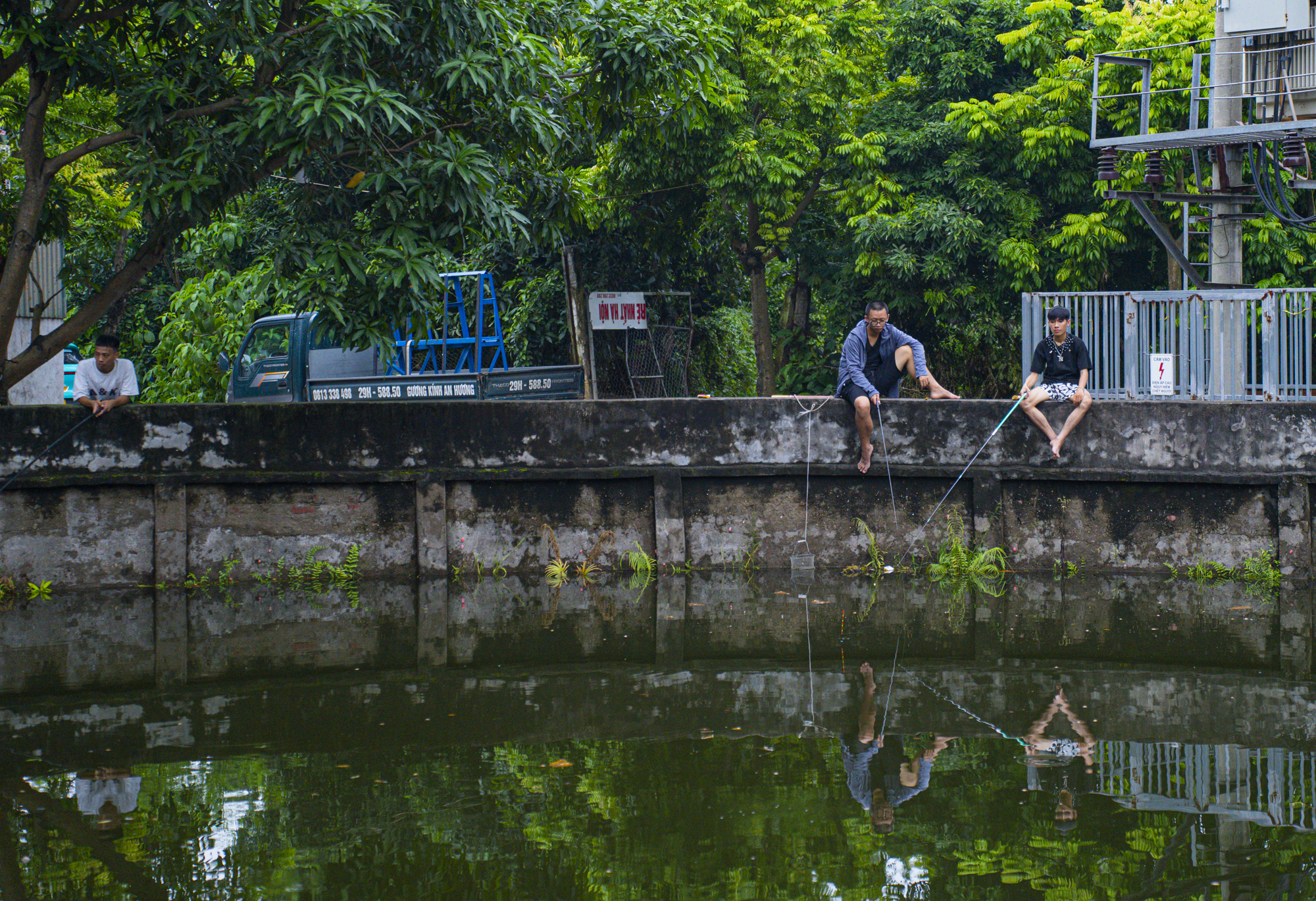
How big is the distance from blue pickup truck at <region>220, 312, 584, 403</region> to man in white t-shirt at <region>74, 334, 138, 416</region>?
462cm

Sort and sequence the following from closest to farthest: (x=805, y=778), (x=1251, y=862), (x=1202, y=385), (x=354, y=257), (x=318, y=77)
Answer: (x=1251, y=862)
(x=805, y=778)
(x=318, y=77)
(x=354, y=257)
(x=1202, y=385)

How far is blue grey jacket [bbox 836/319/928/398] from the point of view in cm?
944

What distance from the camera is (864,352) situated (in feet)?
31.6

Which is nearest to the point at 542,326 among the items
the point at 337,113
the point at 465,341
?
the point at 465,341

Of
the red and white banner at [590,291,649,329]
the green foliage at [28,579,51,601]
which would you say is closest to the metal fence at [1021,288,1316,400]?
the red and white banner at [590,291,649,329]

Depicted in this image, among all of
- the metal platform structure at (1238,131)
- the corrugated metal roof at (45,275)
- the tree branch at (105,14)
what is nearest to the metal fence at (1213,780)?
the tree branch at (105,14)

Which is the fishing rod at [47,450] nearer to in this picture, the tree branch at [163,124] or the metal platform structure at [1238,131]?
the tree branch at [163,124]

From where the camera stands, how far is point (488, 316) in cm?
1504

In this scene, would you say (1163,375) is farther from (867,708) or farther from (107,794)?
(107,794)

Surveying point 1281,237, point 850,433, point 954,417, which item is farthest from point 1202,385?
point 1281,237

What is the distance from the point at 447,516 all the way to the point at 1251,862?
6.62 m

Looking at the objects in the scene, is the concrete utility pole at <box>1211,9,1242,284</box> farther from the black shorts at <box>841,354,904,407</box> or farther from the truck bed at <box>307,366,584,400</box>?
the truck bed at <box>307,366,584,400</box>

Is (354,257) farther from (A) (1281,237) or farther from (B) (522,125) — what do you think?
(A) (1281,237)

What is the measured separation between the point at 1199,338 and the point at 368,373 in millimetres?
9589
